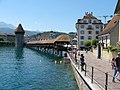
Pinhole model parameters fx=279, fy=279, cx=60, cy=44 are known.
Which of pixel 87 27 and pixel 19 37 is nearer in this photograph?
pixel 87 27

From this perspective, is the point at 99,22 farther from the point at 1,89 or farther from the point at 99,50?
the point at 1,89

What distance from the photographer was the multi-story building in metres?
92.1

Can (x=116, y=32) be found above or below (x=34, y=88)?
above

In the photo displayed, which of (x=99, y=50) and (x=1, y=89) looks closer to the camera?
(x=1, y=89)

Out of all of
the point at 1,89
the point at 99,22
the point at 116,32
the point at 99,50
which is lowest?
the point at 1,89

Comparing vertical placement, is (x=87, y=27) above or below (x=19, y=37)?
above

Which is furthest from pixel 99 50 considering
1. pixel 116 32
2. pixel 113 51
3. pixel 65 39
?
pixel 65 39

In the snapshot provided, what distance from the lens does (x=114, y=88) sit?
1373 cm

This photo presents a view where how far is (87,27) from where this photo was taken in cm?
9281

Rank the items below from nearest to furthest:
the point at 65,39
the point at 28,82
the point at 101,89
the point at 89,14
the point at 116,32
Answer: the point at 101,89, the point at 28,82, the point at 116,32, the point at 65,39, the point at 89,14

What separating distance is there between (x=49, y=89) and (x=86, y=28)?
72911 mm

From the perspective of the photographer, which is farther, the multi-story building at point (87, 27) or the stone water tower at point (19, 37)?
the stone water tower at point (19, 37)

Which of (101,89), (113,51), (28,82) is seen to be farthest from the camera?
(113,51)

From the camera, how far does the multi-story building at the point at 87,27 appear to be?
302ft
